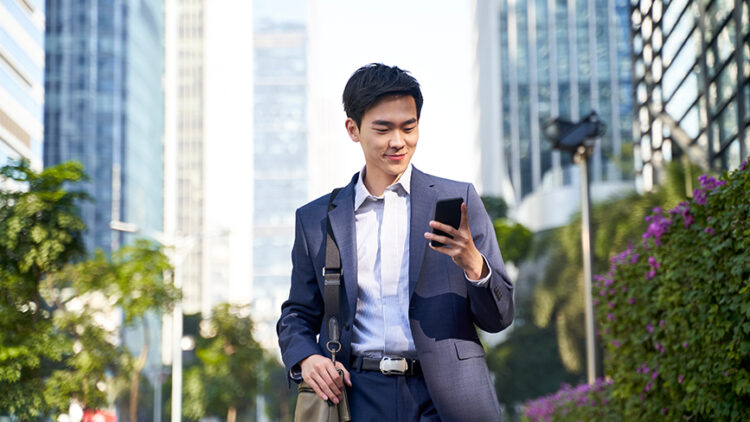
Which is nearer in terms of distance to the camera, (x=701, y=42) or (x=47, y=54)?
(x=701, y=42)

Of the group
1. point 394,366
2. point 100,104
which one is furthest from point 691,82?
point 100,104

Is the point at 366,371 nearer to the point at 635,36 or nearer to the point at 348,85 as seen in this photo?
the point at 348,85

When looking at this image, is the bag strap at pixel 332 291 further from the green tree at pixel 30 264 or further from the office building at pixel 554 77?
the office building at pixel 554 77

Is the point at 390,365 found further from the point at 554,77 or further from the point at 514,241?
the point at 554,77

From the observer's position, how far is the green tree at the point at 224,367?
145 ft

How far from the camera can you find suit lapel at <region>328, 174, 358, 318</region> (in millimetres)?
2863

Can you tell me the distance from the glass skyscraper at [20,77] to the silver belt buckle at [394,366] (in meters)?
42.0

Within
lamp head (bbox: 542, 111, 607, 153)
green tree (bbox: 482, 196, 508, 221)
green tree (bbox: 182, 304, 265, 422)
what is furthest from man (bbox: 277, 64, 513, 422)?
green tree (bbox: 482, 196, 508, 221)

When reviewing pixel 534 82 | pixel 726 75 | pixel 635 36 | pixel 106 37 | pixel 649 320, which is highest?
pixel 106 37

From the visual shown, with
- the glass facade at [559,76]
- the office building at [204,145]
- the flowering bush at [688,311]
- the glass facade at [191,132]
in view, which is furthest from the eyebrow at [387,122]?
the glass facade at [191,132]

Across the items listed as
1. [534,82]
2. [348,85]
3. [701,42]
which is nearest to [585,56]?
[534,82]

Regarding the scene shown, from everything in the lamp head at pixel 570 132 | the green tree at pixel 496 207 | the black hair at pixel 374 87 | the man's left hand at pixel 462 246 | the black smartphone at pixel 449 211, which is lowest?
the man's left hand at pixel 462 246

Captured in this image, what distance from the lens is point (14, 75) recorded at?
47.1 metres

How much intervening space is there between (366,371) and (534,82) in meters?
86.5
